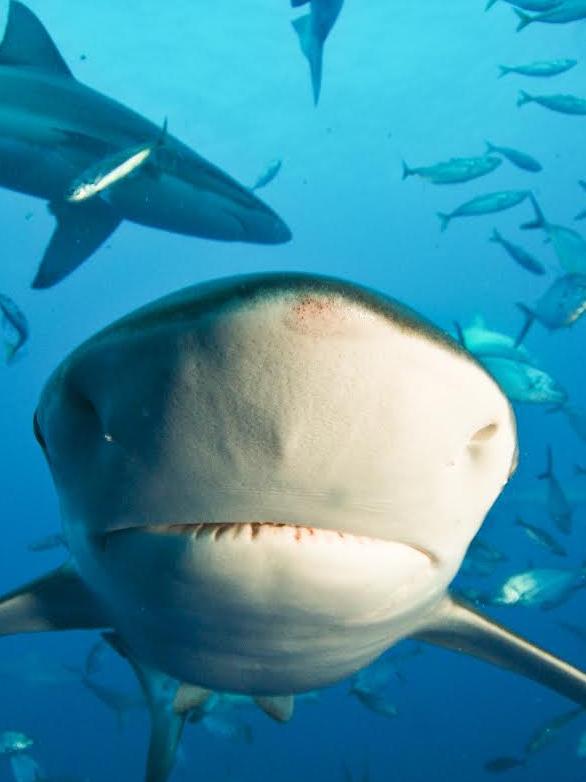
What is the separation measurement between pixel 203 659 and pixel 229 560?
2.74 feet

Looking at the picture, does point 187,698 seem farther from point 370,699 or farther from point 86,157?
point 370,699

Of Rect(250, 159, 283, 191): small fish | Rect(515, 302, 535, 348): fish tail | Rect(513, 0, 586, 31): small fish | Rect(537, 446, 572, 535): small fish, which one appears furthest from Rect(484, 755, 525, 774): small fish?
Rect(513, 0, 586, 31): small fish

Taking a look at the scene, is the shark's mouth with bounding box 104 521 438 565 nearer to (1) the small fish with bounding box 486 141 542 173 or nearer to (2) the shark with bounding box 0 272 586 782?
(2) the shark with bounding box 0 272 586 782

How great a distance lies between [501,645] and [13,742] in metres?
8.20

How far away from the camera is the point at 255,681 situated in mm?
2244

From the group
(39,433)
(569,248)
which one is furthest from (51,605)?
(569,248)

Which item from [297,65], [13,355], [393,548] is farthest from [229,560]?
[297,65]

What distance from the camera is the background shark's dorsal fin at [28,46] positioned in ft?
19.7

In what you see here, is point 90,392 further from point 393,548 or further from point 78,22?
point 78,22

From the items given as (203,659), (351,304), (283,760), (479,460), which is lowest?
(283,760)

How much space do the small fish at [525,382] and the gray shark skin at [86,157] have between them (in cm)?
251

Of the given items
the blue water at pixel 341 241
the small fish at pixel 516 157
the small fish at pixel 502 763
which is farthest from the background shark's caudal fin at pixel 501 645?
the blue water at pixel 341 241

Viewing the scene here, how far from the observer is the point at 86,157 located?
5.72 m

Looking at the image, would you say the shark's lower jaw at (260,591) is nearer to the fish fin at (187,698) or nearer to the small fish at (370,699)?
the fish fin at (187,698)
